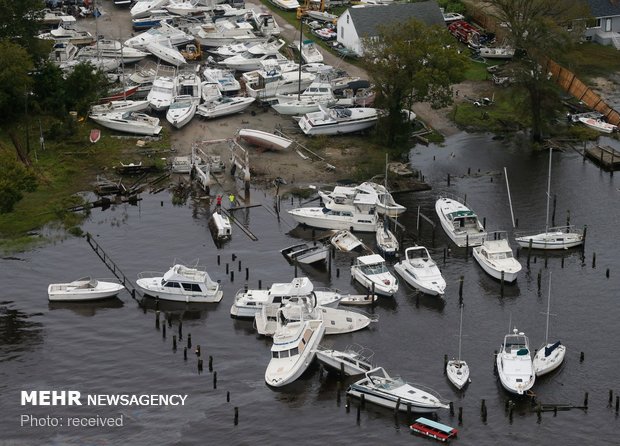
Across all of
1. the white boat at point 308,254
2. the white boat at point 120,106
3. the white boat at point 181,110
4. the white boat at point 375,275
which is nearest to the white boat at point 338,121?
the white boat at point 181,110

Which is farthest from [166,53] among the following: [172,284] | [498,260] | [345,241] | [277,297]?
[277,297]

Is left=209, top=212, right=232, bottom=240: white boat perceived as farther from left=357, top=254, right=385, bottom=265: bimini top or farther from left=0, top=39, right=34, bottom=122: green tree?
left=0, top=39, right=34, bottom=122: green tree

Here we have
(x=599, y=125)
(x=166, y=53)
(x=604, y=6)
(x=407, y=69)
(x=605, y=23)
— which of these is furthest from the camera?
(x=605, y=23)

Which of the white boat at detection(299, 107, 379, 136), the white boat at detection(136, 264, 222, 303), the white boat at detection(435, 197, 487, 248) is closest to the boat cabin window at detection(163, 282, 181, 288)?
the white boat at detection(136, 264, 222, 303)

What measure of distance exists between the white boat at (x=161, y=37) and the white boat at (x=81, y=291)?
5315cm

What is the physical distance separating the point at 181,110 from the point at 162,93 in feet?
16.0

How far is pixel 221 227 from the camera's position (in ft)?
311

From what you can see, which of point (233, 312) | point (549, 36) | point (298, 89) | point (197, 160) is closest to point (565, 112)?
point (549, 36)

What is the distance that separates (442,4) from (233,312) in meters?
74.8

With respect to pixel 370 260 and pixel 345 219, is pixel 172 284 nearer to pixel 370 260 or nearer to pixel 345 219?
pixel 370 260

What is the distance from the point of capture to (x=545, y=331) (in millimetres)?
81312

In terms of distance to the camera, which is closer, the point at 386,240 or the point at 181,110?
the point at 386,240

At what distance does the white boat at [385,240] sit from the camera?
92350 millimetres

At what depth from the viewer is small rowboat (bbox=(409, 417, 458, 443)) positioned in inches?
2712
